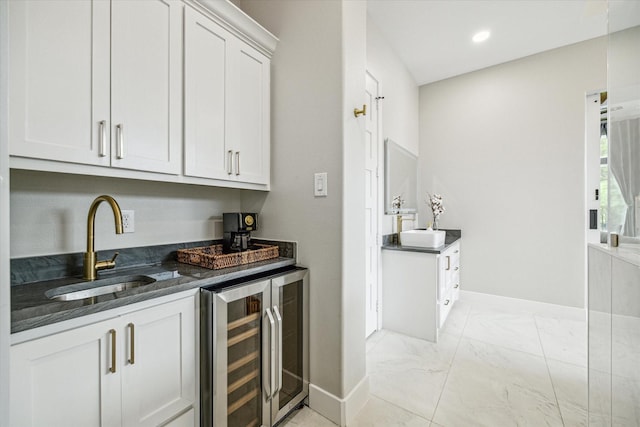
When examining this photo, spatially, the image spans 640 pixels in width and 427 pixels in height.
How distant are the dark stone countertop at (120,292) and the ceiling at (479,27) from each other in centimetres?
250

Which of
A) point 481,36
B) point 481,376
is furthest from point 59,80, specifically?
point 481,36

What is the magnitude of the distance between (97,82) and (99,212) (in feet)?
2.03

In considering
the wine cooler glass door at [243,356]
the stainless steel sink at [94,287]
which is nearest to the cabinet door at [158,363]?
the wine cooler glass door at [243,356]

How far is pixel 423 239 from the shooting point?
268cm

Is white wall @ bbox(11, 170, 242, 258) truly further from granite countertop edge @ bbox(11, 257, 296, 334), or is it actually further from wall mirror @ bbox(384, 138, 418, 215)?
wall mirror @ bbox(384, 138, 418, 215)

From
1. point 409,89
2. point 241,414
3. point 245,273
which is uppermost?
point 409,89

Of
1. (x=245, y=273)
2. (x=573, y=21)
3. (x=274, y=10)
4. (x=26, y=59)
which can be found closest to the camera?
(x=26, y=59)

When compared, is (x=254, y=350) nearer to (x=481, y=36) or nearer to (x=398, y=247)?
(x=398, y=247)

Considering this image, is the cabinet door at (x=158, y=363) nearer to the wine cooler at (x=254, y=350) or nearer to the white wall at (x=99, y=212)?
the wine cooler at (x=254, y=350)

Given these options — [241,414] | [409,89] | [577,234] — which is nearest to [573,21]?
[409,89]

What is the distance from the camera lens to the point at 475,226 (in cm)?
352

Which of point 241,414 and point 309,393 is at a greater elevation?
point 241,414

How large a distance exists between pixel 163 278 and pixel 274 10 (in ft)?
5.81

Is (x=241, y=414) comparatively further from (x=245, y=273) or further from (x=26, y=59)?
(x=26, y=59)
